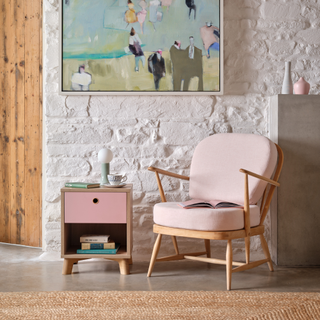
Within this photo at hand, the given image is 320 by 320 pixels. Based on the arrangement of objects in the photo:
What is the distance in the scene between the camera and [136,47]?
2900 mm

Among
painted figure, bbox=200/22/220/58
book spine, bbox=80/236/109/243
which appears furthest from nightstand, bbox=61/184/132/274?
painted figure, bbox=200/22/220/58

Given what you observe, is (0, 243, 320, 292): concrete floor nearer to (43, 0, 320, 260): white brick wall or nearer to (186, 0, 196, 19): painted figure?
(43, 0, 320, 260): white brick wall

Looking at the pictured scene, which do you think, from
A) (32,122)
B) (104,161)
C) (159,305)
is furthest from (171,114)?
(159,305)

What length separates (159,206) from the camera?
2354 millimetres

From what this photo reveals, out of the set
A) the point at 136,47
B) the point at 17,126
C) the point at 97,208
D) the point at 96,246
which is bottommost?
the point at 96,246

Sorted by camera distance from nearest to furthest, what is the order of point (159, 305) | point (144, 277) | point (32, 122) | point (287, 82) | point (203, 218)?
point (159, 305) → point (203, 218) → point (144, 277) → point (287, 82) → point (32, 122)

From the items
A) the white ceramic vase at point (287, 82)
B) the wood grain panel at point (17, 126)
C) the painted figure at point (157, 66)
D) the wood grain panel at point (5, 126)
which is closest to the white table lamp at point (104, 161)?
the painted figure at point (157, 66)

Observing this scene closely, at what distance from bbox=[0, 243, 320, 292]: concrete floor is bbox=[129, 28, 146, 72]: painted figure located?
1.54m

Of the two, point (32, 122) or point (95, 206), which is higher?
point (32, 122)

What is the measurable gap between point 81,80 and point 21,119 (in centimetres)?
77

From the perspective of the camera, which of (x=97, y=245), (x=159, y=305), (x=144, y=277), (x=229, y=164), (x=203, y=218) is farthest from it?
(x=229, y=164)

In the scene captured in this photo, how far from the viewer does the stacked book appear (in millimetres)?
2529

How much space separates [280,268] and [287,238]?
221 millimetres

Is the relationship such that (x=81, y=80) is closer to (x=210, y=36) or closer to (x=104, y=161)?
(x=104, y=161)
